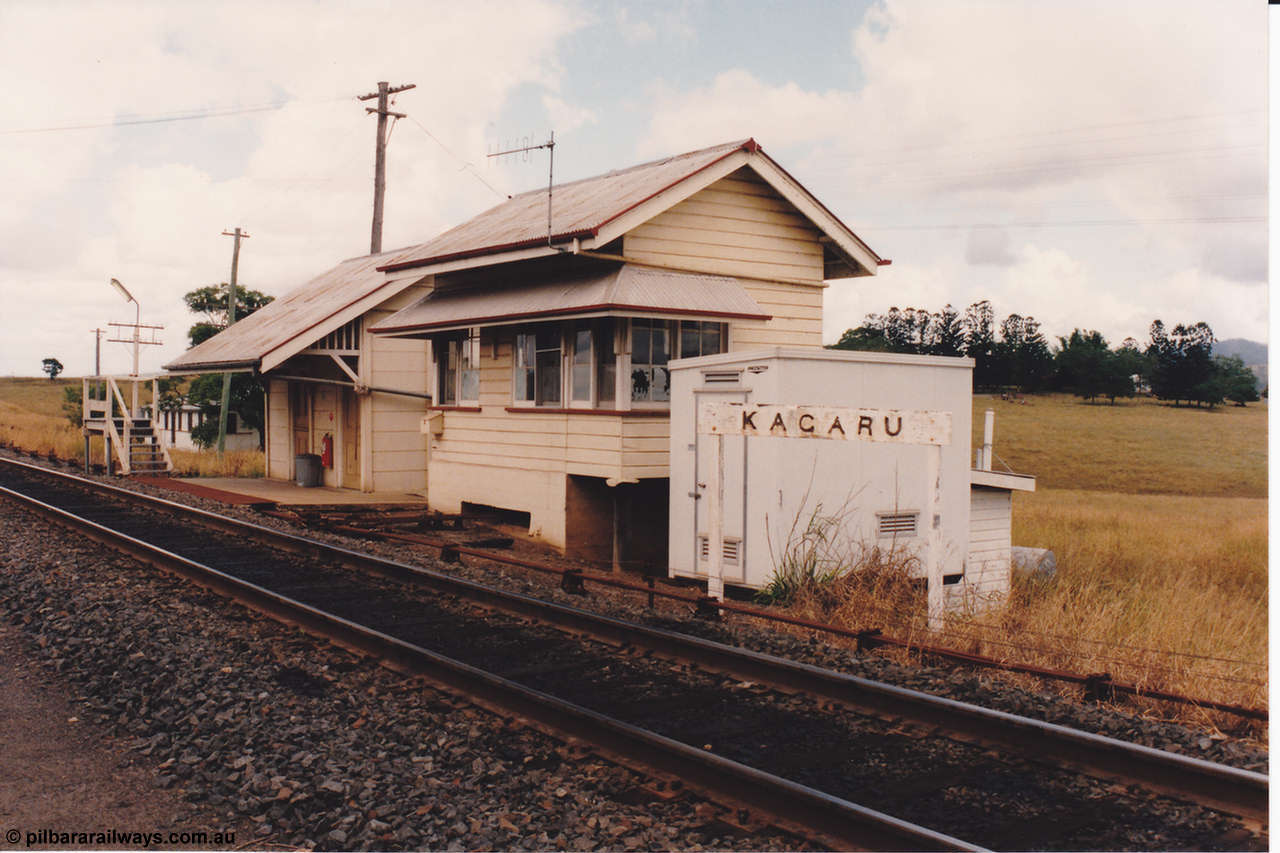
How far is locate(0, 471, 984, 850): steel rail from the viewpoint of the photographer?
13.7ft

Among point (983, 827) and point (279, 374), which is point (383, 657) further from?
point (279, 374)

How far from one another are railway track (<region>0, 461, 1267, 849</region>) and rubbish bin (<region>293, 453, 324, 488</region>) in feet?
42.0

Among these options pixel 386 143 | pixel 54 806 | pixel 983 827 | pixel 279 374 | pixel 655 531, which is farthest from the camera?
pixel 386 143

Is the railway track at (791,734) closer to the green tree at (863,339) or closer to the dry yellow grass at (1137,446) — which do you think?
the dry yellow grass at (1137,446)

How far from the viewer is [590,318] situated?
46.4 feet

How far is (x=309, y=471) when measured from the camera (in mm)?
21922

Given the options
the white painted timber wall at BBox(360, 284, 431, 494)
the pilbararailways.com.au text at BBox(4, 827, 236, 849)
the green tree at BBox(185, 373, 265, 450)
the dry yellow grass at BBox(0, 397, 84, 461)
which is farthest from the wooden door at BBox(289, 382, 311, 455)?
the pilbararailways.com.au text at BBox(4, 827, 236, 849)

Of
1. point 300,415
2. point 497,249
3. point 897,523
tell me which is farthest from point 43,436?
point 897,523

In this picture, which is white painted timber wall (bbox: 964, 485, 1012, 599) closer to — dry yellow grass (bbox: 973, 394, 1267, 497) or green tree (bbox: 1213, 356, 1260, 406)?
dry yellow grass (bbox: 973, 394, 1267, 497)

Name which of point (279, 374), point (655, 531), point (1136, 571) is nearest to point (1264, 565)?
point (1136, 571)

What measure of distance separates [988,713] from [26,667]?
6.56m

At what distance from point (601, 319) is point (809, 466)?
4841 mm

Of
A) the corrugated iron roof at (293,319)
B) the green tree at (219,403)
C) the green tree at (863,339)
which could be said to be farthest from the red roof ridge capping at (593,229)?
the green tree at (863,339)

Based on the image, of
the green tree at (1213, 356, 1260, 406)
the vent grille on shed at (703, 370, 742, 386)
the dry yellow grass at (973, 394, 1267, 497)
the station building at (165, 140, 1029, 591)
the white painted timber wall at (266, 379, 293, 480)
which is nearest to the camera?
the vent grille on shed at (703, 370, 742, 386)
